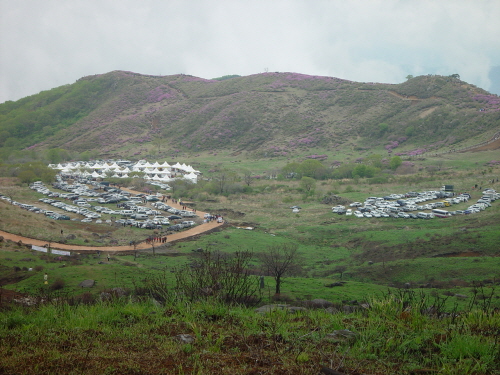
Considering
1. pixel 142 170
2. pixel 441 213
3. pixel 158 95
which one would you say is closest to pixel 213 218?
pixel 441 213

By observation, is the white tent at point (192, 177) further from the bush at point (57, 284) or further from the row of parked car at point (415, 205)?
the bush at point (57, 284)

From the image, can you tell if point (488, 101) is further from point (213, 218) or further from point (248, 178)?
point (213, 218)

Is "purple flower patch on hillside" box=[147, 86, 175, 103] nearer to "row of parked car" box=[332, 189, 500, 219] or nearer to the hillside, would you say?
the hillside

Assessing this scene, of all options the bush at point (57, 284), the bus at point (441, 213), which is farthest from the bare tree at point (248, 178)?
the bush at point (57, 284)

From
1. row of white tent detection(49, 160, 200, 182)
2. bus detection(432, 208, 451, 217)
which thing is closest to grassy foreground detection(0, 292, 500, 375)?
bus detection(432, 208, 451, 217)

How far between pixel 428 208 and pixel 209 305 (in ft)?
122

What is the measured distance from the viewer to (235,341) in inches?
236

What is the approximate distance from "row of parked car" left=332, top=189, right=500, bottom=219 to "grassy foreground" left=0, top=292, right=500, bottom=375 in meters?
32.6

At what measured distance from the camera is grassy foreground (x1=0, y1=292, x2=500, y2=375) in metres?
5.08

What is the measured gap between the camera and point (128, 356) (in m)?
5.37

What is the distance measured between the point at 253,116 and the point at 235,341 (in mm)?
90661

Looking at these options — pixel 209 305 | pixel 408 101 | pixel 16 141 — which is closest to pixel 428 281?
pixel 209 305

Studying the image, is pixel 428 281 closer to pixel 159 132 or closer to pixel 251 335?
pixel 251 335

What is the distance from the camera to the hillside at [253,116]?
262 ft
